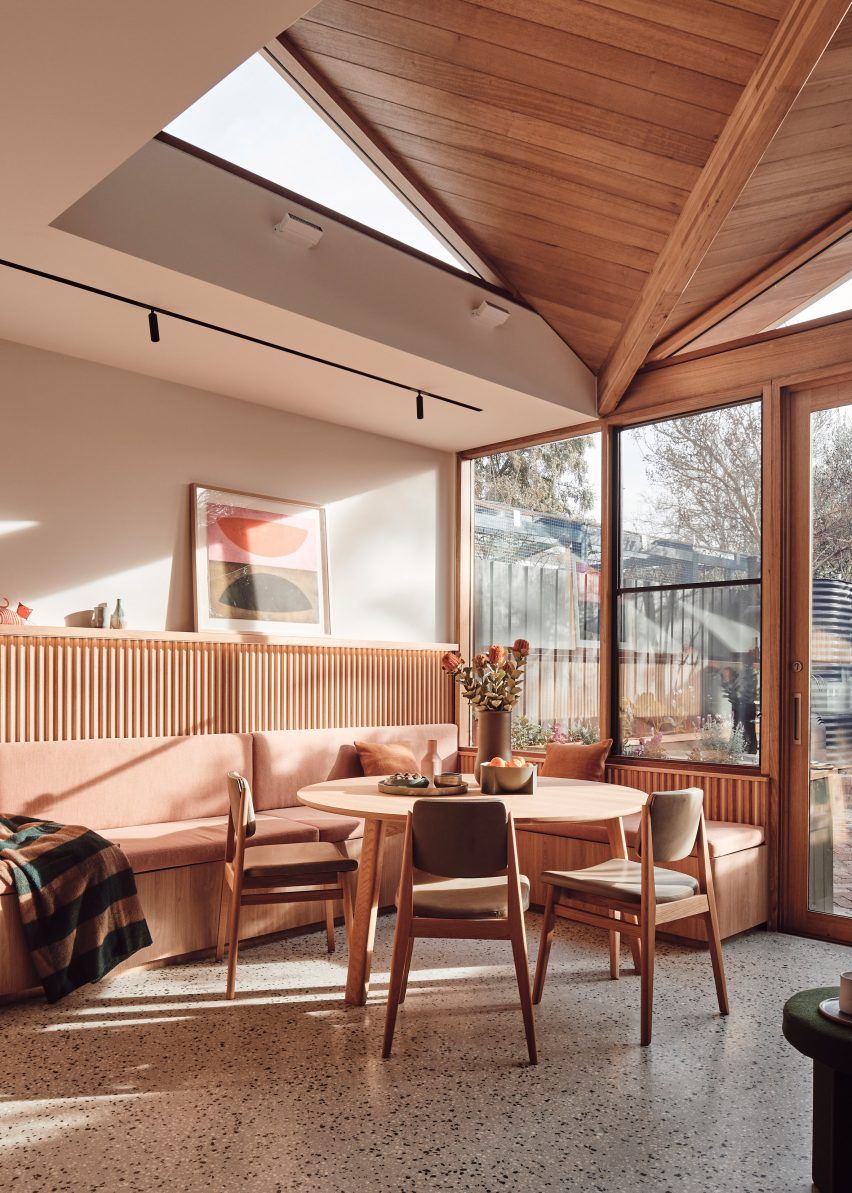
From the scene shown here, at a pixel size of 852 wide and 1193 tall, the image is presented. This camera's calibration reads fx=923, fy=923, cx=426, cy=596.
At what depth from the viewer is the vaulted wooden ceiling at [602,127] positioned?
3.44 meters

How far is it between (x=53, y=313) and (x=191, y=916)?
2885 millimetres

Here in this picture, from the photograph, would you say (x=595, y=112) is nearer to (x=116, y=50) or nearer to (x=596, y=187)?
(x=596, y=187)

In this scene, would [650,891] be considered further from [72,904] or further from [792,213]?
[792,213]

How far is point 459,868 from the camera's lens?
3271 mm

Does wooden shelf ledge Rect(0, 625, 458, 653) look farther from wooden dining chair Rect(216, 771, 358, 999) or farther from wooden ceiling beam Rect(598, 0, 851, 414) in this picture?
wooden ceiling beam Rect(598, 0, 851, 414)

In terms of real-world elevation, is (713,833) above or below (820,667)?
below

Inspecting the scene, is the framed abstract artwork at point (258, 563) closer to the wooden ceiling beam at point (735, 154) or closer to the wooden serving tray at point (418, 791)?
the wooden serving tray at point (418, 791)

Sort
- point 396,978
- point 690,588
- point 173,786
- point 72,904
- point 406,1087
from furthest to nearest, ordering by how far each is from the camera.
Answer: point 690,588 → point 173,786 → point 72,904 → point 396,978 → point 406,1087

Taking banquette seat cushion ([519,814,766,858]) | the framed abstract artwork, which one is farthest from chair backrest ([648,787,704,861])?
the framed abstract artwork

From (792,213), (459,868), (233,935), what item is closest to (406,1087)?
(459,868)

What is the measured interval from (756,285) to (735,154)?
1.75 meters

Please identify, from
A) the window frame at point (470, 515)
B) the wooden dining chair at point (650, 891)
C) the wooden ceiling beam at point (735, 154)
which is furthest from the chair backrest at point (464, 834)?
the window frame at point (470, 515)

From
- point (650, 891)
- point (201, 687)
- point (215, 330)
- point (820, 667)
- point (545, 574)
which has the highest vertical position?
point (215, 330)

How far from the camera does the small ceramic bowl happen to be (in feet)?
13.3
